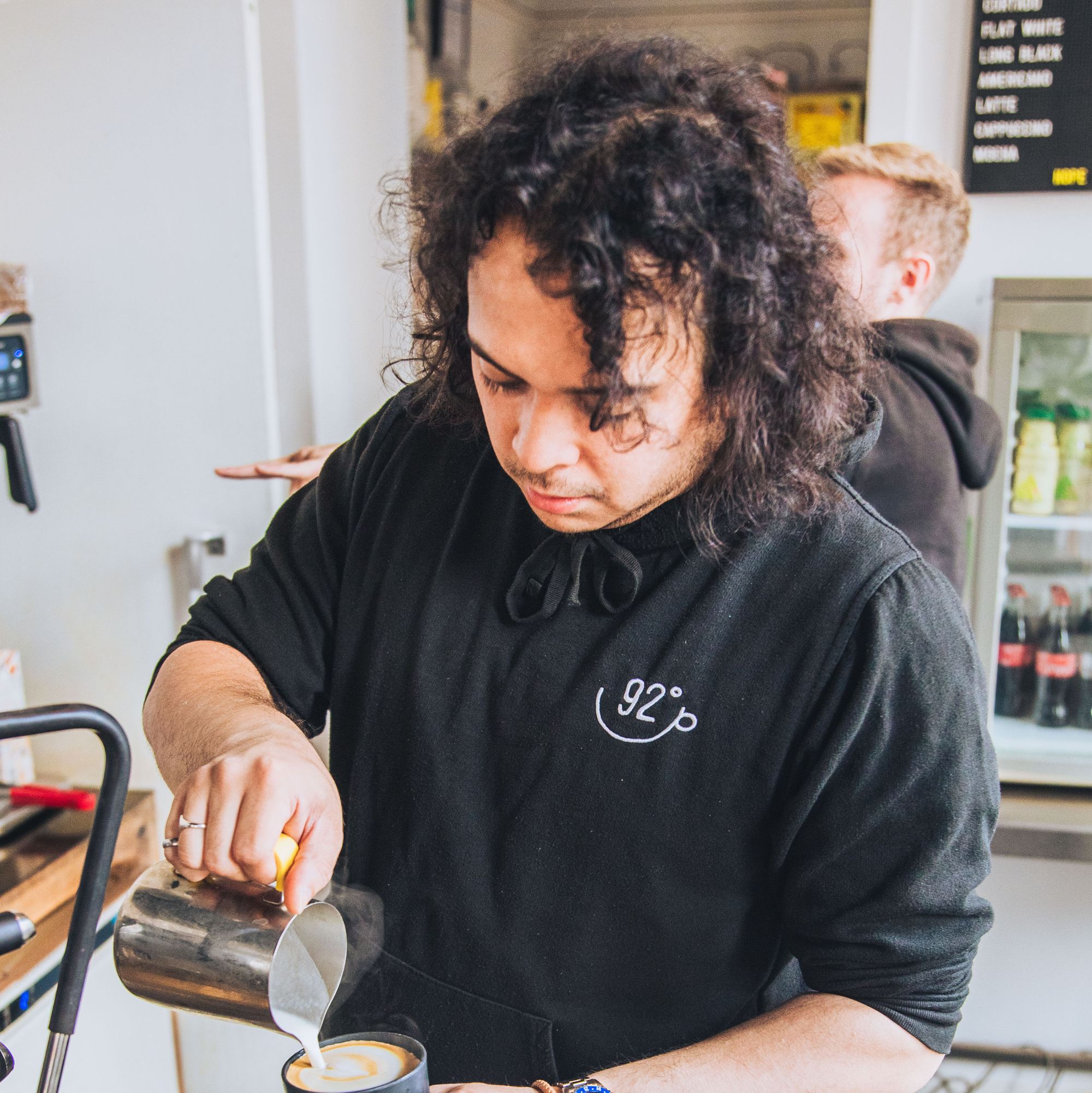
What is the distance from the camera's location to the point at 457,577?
1.03 m

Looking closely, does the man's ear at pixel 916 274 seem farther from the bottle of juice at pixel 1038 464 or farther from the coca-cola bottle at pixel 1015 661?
the coca-cola bottle at pixel 1015 661

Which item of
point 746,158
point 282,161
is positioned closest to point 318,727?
point 746,158

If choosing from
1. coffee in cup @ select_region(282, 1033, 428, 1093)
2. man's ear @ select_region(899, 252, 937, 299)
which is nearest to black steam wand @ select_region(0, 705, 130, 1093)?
coffee in cup @ select_region(282, 1033, 428, 1093)

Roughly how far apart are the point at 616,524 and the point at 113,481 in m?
1.38

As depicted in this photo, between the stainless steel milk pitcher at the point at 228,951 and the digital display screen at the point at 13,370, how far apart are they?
127 centimetres

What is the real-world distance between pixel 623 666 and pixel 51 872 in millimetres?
1213

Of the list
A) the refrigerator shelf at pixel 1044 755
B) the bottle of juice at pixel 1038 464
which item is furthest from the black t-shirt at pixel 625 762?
the bottle of juice at pixel 1038 464

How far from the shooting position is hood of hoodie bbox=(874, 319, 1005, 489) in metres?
1.78

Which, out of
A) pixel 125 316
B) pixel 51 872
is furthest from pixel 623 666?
pixel 125 316

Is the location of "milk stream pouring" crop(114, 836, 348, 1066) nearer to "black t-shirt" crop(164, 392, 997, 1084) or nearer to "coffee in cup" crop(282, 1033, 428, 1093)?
"coffee in cup" crop(282, 1033, 428, 1093)

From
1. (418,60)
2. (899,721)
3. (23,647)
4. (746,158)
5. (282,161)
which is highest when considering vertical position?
(418,60)

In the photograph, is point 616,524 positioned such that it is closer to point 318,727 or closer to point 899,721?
point 899,721

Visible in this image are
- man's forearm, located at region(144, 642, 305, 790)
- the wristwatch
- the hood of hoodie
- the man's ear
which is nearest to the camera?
the wristwatch

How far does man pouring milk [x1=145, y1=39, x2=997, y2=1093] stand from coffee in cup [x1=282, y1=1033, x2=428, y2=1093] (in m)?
0.10
